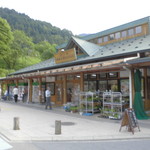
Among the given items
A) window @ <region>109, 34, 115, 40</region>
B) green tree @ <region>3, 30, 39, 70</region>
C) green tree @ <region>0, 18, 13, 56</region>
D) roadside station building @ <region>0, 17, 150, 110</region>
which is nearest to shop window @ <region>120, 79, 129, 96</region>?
roadside station building @ <region>0, 17, 150, 110</region>

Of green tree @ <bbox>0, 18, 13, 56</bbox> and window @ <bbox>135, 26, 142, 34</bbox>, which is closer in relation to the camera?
window @ <bbox>135, 26, 142, 34</bbox>

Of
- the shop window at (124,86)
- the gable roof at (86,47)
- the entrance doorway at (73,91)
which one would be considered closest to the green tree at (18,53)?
the gable roof at (86,47)

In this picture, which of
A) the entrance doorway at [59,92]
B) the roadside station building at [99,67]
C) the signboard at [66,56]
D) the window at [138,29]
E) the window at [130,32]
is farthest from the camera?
the window at [130,32]

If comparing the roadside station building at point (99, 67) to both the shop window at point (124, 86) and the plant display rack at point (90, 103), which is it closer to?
the shop window at point (124, 86)

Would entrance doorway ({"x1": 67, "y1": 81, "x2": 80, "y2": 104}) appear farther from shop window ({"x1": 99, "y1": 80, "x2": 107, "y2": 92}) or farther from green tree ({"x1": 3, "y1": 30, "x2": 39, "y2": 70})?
green tree ({"x1": 3, "y1": 30, "x2": 39, "y2": 70})

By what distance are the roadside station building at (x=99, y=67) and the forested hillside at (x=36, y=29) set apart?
62287mm

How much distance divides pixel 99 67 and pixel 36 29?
281 feet

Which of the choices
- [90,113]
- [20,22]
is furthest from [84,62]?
[20,22]

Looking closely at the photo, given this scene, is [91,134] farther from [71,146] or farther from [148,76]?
[148,76]

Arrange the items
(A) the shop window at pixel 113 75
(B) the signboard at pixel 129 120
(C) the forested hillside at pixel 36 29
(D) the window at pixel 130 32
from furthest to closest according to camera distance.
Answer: (C) the forested hillside at pixel 36 29 → (D) the window at pixel 130 32 → (A) the shop window at pixel 113 75 → (B) the signboard at pixel 129 120

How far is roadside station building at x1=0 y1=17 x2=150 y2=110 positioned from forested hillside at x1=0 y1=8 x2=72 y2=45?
62.3 meters

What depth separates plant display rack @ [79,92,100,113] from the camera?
12.9 meters

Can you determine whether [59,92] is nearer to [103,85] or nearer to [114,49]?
[103,85]

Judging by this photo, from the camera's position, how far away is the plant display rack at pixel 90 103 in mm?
12930
